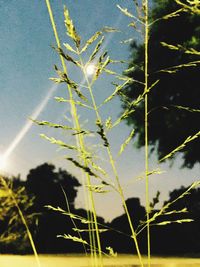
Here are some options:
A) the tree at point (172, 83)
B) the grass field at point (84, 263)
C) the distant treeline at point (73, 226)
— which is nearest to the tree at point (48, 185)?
the distant treeline at point (73, 226)

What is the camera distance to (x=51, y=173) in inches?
593

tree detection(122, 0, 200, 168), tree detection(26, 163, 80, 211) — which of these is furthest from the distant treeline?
tree detection(122, 0, 200, 168)

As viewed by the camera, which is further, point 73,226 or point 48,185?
point 48,185

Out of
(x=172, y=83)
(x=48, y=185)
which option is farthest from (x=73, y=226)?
(x=172, y=83)

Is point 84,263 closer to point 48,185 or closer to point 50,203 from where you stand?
point 50,203

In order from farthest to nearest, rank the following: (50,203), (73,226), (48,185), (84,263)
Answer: (48,185) → (50,203) → (73,226) → (84,263)

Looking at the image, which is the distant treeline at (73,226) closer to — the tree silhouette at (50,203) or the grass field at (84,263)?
the tree silhouette at (50,203)

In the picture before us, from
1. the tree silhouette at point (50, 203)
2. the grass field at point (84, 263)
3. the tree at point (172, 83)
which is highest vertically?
the tree at point (172, 83)

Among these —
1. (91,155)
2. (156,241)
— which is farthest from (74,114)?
(156,241)

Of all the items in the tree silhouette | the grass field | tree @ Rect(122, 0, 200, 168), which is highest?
tree @ Rect(122, 0, 200, 168)

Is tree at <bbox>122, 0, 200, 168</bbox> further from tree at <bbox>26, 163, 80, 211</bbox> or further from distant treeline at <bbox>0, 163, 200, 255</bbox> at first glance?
tree at <bbox>26, 163, 80, 211</bbox>

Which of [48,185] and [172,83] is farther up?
[172,83]

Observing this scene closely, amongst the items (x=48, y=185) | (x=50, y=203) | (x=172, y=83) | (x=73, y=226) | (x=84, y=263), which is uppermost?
(x=172, y=83)

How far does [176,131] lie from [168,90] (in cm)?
151
